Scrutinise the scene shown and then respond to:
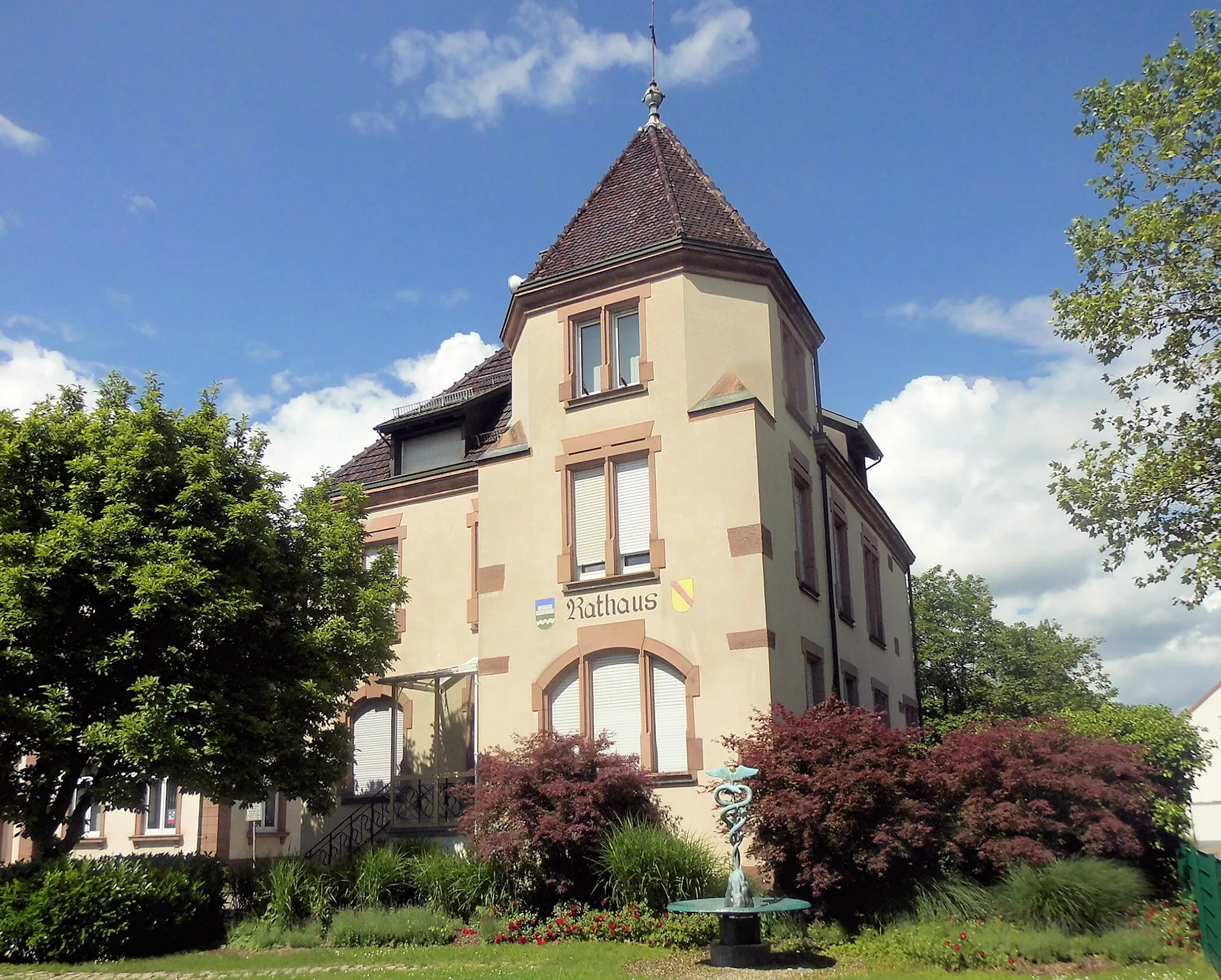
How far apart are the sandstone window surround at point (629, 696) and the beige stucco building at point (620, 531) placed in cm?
4

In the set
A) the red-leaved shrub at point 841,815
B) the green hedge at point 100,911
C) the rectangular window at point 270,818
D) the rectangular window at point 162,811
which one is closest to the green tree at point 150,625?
the green hedge at point 100,911

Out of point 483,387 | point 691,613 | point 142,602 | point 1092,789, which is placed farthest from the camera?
point 483,387

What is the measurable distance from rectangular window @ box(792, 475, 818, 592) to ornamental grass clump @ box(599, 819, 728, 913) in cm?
617

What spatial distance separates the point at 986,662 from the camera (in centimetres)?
4366

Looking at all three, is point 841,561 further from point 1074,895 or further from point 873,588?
point 1074,895

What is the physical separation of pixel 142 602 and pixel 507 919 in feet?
21.2

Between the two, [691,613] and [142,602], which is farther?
[691,613]

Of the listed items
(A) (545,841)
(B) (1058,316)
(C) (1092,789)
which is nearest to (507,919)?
(A) (545,841)

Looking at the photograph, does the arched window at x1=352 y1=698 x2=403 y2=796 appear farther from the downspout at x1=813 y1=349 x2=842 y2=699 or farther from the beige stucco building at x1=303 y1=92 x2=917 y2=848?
the downspout at x1=813 y1=349 x2=842 y2=699

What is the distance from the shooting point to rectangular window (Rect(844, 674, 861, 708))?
22.0 m

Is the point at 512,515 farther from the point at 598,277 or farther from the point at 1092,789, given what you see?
the point at 1092,789

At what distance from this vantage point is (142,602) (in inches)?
591

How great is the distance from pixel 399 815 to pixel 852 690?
9.21 meters

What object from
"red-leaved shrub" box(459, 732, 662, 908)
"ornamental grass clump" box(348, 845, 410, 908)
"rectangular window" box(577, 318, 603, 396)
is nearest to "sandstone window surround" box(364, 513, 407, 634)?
"rectangular window" box(577, 318, 603, 396)
